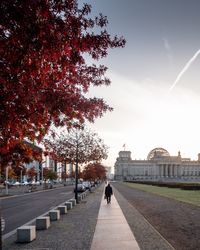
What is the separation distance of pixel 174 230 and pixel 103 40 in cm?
1170

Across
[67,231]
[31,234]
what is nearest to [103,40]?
[31,234]

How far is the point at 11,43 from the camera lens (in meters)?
6.57

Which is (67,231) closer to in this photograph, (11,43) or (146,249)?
(146,249)

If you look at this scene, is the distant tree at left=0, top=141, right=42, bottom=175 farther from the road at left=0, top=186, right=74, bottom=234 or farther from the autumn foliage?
the road at left=0, top=186, right=74, bottom=234

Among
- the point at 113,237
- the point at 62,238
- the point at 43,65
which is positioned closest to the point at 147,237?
the point at 113,237

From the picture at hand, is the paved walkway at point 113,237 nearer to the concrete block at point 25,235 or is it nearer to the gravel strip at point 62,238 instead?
the gravel strip at point 62,238

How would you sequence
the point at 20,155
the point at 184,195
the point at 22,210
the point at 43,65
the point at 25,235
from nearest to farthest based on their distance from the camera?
the point at 43,65 < the point at 20,155 < the point at 25,235 < the point at 22,210 < the point at 184,195

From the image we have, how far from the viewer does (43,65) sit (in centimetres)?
715

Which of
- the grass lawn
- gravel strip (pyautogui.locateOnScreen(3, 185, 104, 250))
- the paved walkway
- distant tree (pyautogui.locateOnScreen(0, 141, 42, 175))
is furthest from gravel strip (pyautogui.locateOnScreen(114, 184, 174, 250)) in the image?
the grass lawn

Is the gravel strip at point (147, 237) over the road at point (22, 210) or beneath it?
over

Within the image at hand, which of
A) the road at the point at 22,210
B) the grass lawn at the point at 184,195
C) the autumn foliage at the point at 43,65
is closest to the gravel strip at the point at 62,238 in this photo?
the road at the point at 22,210

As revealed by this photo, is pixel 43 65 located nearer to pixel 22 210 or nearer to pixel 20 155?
pixel 20 155

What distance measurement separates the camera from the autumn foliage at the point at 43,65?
20.5 feet

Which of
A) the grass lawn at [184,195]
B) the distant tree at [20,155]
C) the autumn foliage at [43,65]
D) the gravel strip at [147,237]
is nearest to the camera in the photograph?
the autumn foliage at [43,65]
